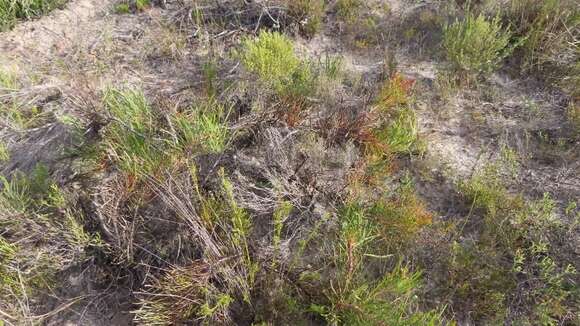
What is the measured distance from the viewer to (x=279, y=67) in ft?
11.3

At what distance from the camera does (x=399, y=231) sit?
2559mm

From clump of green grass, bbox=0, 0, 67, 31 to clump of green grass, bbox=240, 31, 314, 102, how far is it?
9.05ft

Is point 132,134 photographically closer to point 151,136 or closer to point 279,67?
point 151,136

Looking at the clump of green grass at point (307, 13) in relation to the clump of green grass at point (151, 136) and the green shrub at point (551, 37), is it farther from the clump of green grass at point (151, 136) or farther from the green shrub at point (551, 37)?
the green shrub at point (551, 37)

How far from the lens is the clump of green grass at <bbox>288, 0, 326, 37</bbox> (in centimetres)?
422

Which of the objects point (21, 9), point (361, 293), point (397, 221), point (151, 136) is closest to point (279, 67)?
point (151, 136)

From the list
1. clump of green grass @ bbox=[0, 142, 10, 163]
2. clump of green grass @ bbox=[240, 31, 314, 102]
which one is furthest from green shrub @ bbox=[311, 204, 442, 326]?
clump of green grass @ bbox=[0, 142, 10, 163]

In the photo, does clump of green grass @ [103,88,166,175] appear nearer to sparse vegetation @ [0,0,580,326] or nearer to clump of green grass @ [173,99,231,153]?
sparse vegetation @ [0,0,580,326]

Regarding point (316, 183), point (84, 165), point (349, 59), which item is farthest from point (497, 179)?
point (84, 165)

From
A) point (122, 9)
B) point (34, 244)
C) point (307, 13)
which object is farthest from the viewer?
point (122, 9)

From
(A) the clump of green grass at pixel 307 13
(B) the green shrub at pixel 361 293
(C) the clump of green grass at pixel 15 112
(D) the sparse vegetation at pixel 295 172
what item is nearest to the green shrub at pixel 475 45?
(D) the sparse vegetation at pixel 295 172

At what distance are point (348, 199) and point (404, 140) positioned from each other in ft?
2.32

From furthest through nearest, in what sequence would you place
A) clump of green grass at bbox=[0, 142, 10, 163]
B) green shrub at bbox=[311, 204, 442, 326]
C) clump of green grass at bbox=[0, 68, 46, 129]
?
1. clump of green grass at bbox=[0, 68, 46, 129]
2. clump of green grass at bbox=[0, 142, 10, 163]
3. green shrub at bbox=[311, 204, 442, 326]

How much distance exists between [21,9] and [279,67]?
3344 mm
